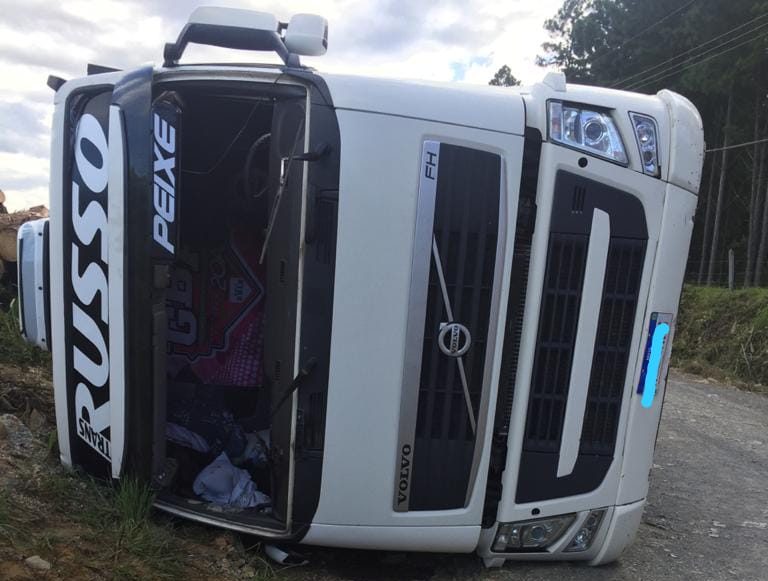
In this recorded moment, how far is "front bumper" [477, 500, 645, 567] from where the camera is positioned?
2543 mm

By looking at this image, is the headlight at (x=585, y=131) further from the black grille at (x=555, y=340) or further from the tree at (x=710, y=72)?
the tree at (x=710, y=72)

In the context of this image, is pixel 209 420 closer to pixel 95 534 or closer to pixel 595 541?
pixel 95 534

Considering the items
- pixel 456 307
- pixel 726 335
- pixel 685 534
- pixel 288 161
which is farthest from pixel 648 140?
pixel 726 335

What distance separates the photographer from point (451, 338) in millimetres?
2365

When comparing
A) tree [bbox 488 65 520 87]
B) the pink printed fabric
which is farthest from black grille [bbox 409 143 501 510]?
tree [bbox 488 65 520 87]

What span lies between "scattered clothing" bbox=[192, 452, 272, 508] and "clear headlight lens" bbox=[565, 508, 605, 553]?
1.29 m

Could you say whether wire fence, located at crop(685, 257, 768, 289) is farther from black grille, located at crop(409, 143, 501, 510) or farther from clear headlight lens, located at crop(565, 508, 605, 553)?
black grille, located at crop(409, 143, 501, 510)

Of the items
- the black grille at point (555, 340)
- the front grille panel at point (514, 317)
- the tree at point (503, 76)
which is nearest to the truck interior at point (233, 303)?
the front grille panel at point (514, 317)

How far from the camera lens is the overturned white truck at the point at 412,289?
234 centimetres

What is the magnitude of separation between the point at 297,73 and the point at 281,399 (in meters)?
1.25

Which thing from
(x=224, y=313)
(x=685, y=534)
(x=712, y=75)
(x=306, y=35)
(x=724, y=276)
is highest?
(x=712, y=75)

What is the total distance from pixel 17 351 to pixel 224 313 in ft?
5.41

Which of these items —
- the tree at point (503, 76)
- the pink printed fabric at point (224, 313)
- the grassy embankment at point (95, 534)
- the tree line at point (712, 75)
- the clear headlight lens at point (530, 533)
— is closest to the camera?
the grassy embankment at point (95, 534)

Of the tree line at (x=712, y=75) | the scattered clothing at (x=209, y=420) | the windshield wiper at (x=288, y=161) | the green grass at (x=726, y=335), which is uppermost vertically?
the tree line at (x=712, y=75)
